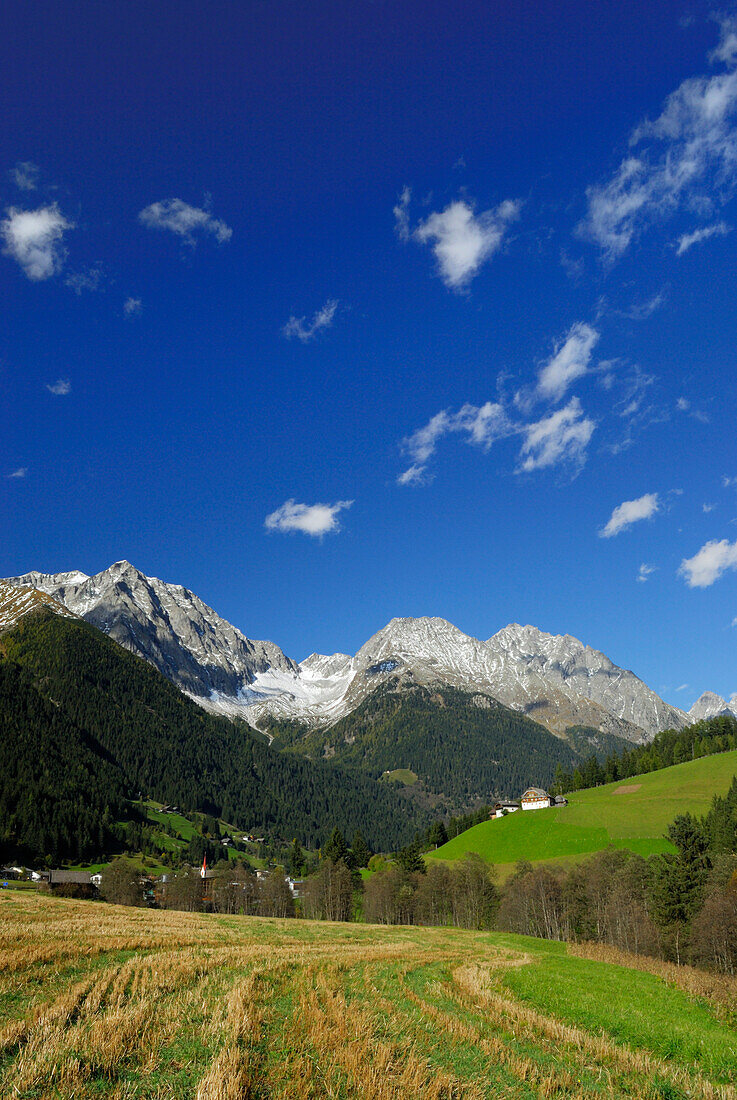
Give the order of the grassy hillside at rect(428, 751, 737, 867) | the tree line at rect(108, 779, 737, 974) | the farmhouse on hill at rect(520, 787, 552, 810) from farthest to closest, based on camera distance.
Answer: the farmhouse on hill at rect(520, 787, 552, 810) < the grassy hillside at rect(428, 751, 737, 867) < the tree line at rect(108, 779, 737, 974)

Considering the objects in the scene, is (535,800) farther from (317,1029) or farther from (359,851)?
(317,1029)

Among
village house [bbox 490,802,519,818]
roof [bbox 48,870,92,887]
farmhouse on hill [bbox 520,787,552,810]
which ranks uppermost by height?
farmhouse on hill [bbox 520,787,552,810]

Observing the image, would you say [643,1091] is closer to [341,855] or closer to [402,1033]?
[402,1033]

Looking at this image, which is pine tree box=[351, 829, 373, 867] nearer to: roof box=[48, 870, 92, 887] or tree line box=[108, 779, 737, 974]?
tree line box=[108, 779, 737, 974]

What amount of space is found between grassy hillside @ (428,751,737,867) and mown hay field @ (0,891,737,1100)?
4132 inches

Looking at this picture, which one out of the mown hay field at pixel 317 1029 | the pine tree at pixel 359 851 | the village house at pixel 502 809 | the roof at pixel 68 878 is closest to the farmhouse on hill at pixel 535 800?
the village house at pixel 502 809

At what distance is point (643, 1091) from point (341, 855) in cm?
12986

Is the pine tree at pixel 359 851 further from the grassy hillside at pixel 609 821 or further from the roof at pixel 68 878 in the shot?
the roof at pixel 68 878

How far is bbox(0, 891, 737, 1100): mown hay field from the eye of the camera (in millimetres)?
10461

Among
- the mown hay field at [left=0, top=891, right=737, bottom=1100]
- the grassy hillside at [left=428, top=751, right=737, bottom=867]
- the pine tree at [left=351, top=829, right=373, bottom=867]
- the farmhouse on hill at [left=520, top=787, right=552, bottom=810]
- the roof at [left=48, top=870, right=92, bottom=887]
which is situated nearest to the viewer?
the mown hay field at [left=0, top=891, right=737, bottom=1100]

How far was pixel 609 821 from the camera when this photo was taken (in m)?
135

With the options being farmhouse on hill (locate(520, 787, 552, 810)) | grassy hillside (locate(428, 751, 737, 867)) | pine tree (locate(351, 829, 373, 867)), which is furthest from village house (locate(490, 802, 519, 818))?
pine tree (locate(351, 829, 373, 867))

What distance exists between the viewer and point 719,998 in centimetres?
3288

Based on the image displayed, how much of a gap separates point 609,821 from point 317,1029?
472ft
